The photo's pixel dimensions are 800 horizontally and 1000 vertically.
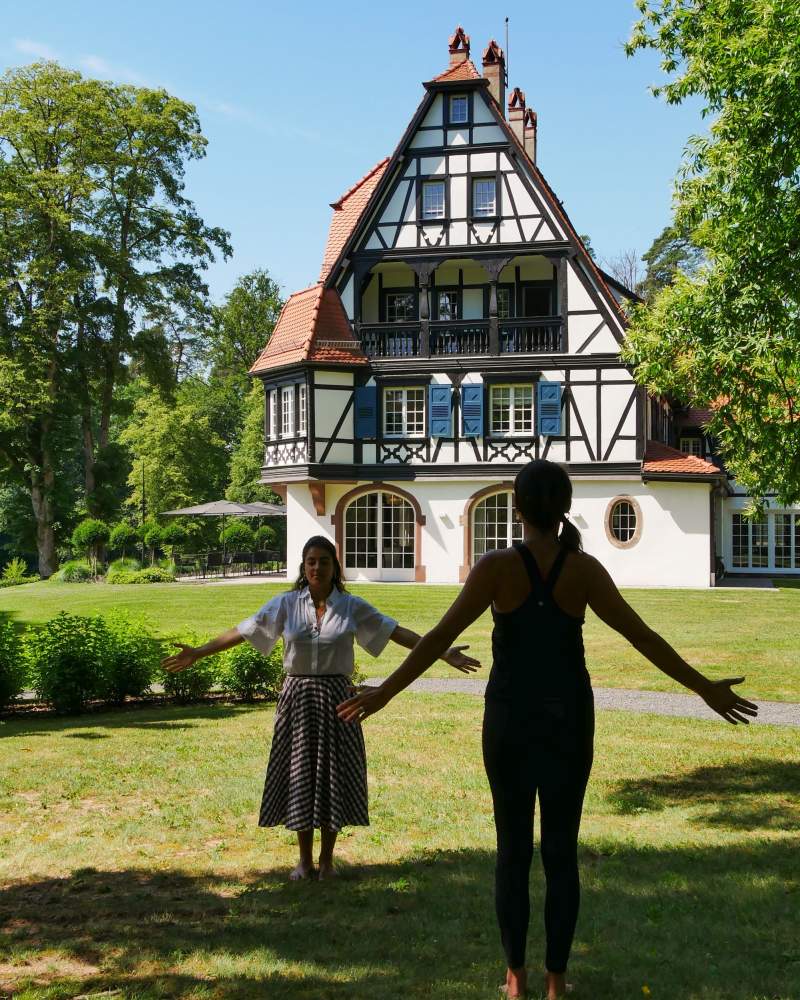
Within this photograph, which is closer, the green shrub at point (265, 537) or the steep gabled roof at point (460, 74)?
the steep gabled roof at point (460, 74)

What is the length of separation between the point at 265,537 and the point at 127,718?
3391cm

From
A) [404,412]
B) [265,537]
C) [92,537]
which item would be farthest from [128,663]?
[265,537]

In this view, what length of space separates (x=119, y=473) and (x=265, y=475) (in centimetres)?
1318

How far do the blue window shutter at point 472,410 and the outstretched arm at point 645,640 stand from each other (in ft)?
87.5

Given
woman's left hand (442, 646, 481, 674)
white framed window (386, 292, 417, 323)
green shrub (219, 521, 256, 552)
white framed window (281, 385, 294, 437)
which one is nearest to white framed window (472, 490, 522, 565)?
white framed window (281, 385, 294, 437)

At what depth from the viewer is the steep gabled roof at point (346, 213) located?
3305cm

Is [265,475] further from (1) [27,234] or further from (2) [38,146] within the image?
(2) [38,146]

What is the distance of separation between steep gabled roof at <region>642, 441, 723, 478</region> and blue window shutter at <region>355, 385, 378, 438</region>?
25.3 feet

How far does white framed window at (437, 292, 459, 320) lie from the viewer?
106ft

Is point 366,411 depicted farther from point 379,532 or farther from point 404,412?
point 379,532

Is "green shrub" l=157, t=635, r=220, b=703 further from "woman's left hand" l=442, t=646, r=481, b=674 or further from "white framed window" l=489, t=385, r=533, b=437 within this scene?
"white framed window" l=489, t=385, r=533, b=437

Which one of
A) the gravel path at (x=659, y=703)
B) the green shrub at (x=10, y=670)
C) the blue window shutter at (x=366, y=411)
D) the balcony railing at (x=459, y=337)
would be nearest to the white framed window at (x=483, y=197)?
the balcony railing at (x=459, y=337)

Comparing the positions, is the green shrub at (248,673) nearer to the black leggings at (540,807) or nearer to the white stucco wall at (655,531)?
the black leggings at (540,807)

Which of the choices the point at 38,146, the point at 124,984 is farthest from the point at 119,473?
the point at 124,984
